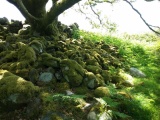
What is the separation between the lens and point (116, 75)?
8984 millimetres

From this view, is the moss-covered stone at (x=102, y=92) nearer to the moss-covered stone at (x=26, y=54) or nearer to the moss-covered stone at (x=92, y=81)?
the moss-covered stone at (x=92, y=81)

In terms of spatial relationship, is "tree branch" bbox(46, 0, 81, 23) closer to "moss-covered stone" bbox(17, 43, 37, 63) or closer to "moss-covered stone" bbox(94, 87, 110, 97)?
"moss-covered stone" bbox(17, 43, 37, 63)

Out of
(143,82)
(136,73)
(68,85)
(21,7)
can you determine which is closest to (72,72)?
(68,85)

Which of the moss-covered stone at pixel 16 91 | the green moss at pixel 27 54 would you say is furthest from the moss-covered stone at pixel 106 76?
the moss-covered stone at pixel 16 91

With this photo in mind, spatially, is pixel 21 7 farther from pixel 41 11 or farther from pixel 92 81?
pixel 92 81

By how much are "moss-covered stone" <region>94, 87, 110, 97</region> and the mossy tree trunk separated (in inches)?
147

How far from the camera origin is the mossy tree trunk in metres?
9.89

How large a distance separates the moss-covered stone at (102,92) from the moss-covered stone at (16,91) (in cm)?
173

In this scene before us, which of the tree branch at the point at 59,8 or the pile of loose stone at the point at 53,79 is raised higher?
the tree branch at the point at 59,8

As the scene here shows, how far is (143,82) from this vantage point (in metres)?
8.96

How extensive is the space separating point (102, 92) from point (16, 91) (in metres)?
2.41

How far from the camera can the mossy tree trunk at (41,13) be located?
9.89m

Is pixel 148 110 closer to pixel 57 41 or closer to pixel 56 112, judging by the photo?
pixel 56 112

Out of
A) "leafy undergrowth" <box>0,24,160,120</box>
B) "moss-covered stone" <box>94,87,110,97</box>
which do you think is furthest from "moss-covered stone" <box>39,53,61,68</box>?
"moss-covered stone" <box>94,87,110,97</box>
